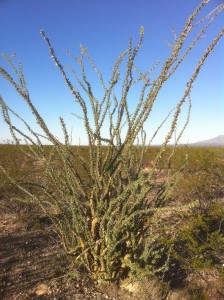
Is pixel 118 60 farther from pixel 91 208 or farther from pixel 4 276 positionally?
pixel 4 276

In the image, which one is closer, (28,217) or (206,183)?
(28,217)

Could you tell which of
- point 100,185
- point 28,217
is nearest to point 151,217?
point 100,185

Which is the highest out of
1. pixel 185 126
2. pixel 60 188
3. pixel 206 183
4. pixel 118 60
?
pixel 118 60

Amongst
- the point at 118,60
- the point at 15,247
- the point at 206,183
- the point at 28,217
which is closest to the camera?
the point at 118,60

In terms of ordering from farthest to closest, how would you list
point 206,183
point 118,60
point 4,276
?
1. point 206,183
2. point 4,276
3. point 118,60

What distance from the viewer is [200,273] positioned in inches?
145

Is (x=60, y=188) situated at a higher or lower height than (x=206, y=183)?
higher

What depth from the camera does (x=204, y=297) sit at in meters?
3.18

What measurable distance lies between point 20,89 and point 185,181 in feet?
23.0

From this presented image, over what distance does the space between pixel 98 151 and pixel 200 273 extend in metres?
2.13

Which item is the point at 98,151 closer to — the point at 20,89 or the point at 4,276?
the point at 20,89

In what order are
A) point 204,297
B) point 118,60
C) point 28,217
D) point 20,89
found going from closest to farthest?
point 20,89
point 118,60
point 204,297
point 28,217

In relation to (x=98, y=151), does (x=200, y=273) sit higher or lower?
lower

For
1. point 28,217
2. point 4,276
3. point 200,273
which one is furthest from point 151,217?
point 28,217
